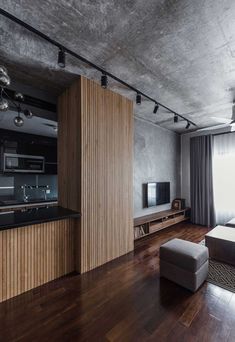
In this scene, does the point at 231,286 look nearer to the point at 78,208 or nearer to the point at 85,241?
the point at 85,241

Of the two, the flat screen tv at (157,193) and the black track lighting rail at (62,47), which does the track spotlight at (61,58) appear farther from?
the flat screen tv at (157,193)

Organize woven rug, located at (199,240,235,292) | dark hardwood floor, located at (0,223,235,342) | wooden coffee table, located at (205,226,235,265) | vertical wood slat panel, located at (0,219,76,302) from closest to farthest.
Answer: dark hardwood floor, located at (0,223,235,342) → vertical wood slat panel, located at (0,219,76,302) → woven rug, located at (199,240,235,292) → wooden coffee table, located at (205,226,235,265)

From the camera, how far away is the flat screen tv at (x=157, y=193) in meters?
4.52

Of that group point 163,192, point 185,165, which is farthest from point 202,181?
point 163,192

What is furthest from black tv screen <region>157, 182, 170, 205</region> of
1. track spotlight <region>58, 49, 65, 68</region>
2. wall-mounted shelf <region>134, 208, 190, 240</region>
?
track spotlight <region>58, 49, 65, 68</region>

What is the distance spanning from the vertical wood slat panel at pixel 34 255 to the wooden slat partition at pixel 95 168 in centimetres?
19

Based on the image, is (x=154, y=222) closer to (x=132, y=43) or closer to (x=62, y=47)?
(x=132, y=43)

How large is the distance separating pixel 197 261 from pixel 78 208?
5.50 ft

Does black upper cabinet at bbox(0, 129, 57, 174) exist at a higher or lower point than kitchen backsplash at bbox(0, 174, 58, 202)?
higher

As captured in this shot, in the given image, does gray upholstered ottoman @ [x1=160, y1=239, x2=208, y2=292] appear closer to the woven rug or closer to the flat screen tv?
the woven rug

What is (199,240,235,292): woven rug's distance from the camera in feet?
7.57

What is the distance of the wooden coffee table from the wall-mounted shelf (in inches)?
50.5

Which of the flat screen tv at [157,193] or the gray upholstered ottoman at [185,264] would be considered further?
the flat screen tv at [157,193]

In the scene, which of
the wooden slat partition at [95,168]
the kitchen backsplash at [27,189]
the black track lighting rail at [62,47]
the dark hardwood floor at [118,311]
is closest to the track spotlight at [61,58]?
the black track lighting rail at [62,47]
